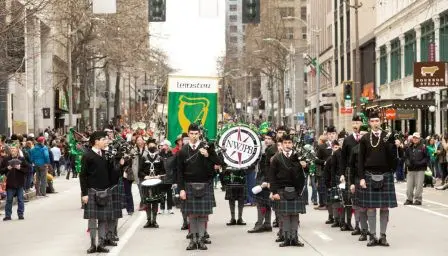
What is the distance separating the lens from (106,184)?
13812 mm

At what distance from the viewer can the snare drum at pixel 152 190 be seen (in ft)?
58.5

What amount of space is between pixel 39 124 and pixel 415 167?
137 ft

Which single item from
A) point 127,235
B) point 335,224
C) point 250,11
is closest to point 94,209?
point 127,235

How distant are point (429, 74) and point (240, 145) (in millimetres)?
22010

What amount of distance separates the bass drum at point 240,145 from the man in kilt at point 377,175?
11.3ft

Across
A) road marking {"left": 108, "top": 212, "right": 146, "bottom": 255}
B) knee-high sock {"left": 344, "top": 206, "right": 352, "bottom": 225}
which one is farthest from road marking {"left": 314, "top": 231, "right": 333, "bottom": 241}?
road marking {"left": 108, "top": 212, "right": 146, "bottom": 255}

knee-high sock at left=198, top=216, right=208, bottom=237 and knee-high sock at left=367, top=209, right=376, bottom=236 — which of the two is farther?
knee-high sock at left=198, top=216, right=208, bottom=237

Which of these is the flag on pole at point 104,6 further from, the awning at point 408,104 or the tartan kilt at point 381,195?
the tartan kilt at point 381,195

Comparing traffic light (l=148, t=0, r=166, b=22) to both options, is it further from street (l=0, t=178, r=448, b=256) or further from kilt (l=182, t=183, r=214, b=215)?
kilt (l=182, t=183, r=214, b=215)

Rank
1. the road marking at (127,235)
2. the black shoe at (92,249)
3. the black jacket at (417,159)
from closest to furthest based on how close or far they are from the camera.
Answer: the black shoe at (92,249), the road marking at (127,235), the black jacket at (417,159)

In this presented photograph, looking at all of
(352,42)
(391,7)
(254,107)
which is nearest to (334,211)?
(391,7)

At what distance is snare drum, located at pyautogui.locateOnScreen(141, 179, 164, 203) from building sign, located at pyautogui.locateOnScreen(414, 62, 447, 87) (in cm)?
2099

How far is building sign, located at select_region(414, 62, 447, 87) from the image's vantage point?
122 feet

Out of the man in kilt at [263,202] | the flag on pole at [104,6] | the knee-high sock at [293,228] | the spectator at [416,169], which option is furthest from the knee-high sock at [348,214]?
the flag on pole at [104,6]
